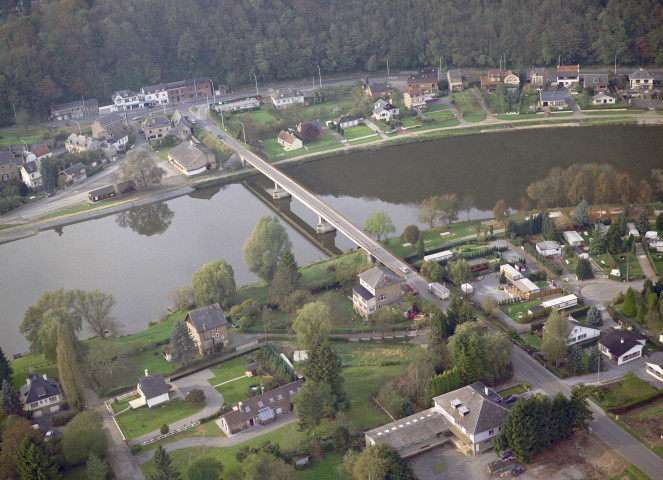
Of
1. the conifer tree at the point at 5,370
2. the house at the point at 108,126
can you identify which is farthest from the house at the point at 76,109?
the conifer tree at the point at 5,370

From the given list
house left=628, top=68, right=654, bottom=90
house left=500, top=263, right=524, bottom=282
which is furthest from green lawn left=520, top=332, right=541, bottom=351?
house left=628, top=68, right=654, bottom=90

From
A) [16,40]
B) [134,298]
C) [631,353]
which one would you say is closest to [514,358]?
[631,353]

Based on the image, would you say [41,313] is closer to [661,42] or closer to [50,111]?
[50,111]

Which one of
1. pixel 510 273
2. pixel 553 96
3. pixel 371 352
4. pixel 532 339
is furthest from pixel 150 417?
pixel 553 96

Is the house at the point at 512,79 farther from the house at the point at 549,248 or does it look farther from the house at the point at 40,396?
the house at the point at 40,396

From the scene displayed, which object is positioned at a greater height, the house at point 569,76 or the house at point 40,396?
the house at point 569,76

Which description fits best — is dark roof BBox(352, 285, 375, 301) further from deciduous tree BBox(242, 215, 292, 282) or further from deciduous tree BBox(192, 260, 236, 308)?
deciduous tree BBox(192, 260, 236, 308)

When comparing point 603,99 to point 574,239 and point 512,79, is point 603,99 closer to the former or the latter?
point 512,79
